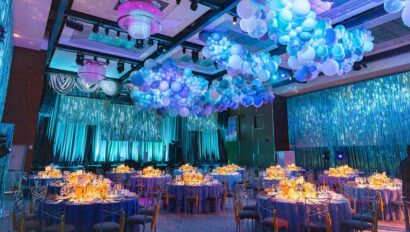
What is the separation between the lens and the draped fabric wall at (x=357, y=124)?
10.4 metres

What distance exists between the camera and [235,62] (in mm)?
6027

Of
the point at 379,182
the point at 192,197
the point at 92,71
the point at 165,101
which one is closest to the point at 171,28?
the point at 165,101

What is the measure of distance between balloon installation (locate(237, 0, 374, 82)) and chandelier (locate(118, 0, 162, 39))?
54.1 inches

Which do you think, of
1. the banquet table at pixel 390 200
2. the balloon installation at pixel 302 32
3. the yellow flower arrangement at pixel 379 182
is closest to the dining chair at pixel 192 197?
the banquet table at pixel 390 200

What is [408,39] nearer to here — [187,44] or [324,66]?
[324,66]

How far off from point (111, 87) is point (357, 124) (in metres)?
10.8

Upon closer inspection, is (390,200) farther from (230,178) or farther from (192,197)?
(230,178)

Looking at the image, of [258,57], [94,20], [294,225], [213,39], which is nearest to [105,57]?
[94,20]

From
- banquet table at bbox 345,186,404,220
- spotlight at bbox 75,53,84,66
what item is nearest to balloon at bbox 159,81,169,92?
spotlight at bbox 75,53,84,66

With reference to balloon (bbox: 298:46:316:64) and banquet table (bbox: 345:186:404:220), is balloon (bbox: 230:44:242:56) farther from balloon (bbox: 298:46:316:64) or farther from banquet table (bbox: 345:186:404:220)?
banquet table (bbox: 345:186:404:220)

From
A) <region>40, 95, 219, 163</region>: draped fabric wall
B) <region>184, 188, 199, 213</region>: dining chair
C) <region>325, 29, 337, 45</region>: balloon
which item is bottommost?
<region>184, 188, 199, 213</region>: dining chair

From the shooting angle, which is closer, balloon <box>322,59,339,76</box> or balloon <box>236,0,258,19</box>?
balloon <box>236,0,258,19</box>

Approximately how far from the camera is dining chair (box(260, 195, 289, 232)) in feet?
12.8

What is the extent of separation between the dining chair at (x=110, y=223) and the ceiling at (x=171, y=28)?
4474 millimetres
